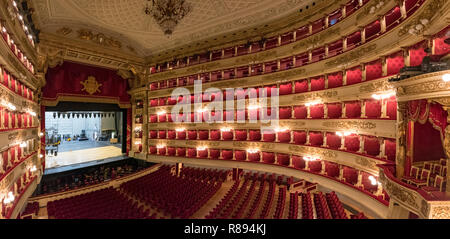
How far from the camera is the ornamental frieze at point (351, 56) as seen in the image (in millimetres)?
9203

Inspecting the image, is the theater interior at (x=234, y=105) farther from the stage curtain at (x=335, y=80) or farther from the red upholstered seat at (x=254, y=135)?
the red upholstered seat at (x=254, y=135)

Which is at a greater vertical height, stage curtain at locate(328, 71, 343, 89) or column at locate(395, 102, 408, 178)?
stage curtain at locate(328, 71, 343, 89)

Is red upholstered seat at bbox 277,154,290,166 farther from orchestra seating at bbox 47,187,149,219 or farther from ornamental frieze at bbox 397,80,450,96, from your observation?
orchestra seating at bbox 47,187,149,219

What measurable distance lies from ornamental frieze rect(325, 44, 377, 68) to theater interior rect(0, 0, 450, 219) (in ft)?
0.25

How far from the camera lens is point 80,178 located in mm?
15016

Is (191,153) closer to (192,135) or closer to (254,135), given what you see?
(192,135)

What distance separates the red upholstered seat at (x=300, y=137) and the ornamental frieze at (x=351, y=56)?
4.89 m

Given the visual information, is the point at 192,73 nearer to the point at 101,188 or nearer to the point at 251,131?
the point at 251,131

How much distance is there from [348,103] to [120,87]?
21422 mm

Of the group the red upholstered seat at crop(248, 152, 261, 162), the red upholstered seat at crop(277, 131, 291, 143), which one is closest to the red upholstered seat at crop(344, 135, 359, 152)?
the red upholstered seat at crop(277, 131, 291, 143)

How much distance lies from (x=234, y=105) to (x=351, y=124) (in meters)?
8.67

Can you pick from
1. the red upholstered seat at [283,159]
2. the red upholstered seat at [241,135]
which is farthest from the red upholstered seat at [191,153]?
the red upholstered seat at [283,159]

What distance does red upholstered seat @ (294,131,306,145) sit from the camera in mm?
13703
